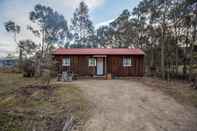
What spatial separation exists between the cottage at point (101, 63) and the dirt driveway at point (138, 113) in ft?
26.1

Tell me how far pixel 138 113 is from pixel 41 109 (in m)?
4.12

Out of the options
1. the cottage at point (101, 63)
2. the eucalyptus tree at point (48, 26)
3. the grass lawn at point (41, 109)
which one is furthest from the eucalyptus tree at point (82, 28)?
the grass lawn at point (41, 109)

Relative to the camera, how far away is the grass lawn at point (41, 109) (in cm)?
650

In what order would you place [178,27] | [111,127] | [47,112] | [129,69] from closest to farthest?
[111,127] → [47,112] → [129,69] → [178,27]

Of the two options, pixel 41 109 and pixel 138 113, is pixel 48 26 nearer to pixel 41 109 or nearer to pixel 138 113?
pixel 41 109

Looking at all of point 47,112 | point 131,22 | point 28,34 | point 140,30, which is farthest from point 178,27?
point 28,34

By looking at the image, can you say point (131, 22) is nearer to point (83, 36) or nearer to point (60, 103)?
Answer: point (83, 36)

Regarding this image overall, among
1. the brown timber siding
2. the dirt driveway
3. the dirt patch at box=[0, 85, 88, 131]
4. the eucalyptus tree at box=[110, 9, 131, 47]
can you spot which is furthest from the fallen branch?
the eucalyptus tree at box=[110, 9, 131, 47]

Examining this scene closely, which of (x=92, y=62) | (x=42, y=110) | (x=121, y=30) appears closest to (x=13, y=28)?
(x=92, y=62)

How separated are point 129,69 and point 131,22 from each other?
1389cm

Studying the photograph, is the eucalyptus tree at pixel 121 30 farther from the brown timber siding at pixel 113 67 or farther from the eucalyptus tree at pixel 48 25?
the brown timber siding at pixel 113 67

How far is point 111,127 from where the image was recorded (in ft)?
19.2

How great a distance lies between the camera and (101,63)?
1809 centimetres

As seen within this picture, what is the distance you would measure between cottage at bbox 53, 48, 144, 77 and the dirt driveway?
7942mm
